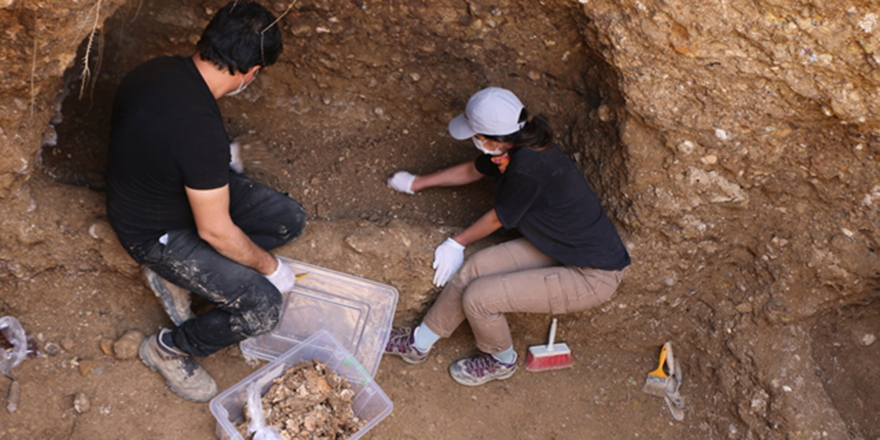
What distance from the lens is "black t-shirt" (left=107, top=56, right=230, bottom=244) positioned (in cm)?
200

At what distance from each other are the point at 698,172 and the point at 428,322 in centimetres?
128

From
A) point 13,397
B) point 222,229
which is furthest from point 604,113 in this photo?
point 13,397

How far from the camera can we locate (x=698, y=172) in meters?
2.63

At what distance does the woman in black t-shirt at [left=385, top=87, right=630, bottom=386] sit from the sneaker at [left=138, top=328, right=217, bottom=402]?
2.57 feet

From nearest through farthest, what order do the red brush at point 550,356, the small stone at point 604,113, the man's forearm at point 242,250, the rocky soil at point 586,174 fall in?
the man's forearm at point 242,250, the rocky soil at point 586,174, the small stone at point 604,113, the red brush at point 550,356

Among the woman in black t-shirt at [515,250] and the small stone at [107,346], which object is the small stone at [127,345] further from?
the woman in black t-shirt at [515,250]

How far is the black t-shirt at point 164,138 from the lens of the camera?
1997mm

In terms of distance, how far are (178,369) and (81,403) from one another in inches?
14.4

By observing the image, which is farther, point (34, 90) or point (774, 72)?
point (774, 72)

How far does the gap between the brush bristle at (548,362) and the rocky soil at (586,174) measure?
0.05m

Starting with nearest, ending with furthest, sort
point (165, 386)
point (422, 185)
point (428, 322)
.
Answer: point (165, 386), point (428, 322), point (422, 185)

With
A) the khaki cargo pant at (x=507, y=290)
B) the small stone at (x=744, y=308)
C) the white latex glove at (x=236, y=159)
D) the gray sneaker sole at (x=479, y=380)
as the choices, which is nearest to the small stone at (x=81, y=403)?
the white latex glove at (x=236, y=159)

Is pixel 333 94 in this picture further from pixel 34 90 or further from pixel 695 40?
pixel 695 40

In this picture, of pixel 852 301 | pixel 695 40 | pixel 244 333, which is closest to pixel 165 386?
pixel 244 333
